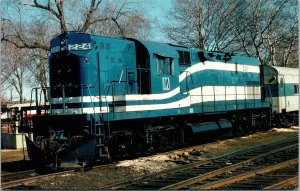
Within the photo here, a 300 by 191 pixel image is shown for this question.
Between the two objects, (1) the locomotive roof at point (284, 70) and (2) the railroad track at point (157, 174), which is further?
(1) the locomotive roof at point (284, 70)

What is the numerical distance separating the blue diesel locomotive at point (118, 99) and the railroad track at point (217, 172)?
2.23 metres

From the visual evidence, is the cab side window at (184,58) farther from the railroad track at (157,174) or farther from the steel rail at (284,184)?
the steel rail at (284,184)

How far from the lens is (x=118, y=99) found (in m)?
12.3

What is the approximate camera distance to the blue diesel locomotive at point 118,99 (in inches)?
445

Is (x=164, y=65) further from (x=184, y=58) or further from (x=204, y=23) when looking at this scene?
(x=204, y=23)

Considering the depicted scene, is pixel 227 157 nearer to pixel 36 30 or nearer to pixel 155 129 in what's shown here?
pixel 155 129

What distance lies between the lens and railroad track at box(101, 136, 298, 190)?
8.92m

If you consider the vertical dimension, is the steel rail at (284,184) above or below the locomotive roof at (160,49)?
below

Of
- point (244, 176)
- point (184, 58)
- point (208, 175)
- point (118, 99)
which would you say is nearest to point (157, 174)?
point (208, 175)

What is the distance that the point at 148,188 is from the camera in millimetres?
8742

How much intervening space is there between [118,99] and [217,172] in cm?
393

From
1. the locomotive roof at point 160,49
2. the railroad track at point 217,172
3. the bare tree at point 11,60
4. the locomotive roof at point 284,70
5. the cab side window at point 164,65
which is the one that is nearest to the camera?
the railroad track at point 217,172

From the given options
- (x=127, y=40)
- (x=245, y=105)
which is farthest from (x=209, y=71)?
(x=127, y=40)

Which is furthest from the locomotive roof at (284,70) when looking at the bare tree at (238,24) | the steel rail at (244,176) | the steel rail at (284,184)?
the steel rail at (284,184)
